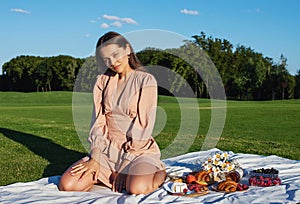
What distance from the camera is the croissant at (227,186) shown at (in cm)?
410

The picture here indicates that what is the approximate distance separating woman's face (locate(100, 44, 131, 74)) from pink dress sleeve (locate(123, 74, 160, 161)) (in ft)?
1.00

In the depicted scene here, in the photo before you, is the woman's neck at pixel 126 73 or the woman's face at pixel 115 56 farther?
the woman's neck at pixel 126 73

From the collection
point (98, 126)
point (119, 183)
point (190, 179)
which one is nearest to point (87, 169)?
point (119, 183)

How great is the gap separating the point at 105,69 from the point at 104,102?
38cm

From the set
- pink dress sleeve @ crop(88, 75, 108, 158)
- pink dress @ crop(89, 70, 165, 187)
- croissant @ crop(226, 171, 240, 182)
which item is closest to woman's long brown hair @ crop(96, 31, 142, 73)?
pink dress @ crop(89, 70, 165, 187)

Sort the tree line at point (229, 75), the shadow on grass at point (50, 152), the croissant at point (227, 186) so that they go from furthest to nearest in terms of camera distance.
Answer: the tree line at point (229, 75) < the shadow on grass at point (50, 152) < the croissant at point (227, 186)

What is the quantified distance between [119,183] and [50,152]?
142 inches

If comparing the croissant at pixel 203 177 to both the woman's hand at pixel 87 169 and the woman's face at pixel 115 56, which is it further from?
the woman's face at pixel 115 56

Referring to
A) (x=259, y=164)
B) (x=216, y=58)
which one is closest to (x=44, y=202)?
(x=259, y=164)

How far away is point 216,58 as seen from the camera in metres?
43.5

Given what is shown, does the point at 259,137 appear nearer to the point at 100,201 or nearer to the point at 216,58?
the point at 100,201

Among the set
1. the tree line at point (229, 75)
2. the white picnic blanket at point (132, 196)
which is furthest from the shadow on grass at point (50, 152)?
the tree line at point (229, 75)

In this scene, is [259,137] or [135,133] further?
[259,137]

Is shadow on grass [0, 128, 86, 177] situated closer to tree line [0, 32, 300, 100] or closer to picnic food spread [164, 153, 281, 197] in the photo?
picnic food spread [164, 153, 281, 197]
